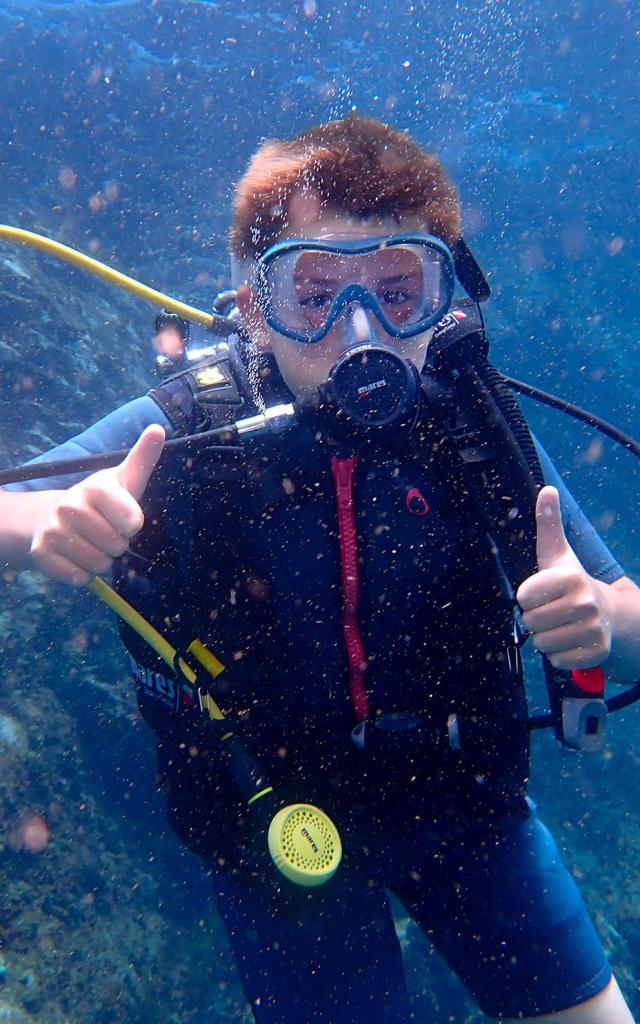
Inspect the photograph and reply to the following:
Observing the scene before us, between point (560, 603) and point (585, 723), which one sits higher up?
point (560, 603)

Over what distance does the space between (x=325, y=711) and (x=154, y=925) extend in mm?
5211

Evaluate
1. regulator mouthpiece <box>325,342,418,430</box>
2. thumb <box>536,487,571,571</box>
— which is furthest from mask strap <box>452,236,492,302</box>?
thumb <box>536,487,571,571</box>

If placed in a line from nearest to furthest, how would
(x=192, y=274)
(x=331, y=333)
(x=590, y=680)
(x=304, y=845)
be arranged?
1. (x=304, y=845)
2. (x=590, y=680)
3. (x=331, y=333)
4. (x=192, y=274)

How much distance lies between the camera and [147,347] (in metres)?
9.59

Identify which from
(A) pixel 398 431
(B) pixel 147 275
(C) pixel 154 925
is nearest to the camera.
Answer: (A) pixel 398 431

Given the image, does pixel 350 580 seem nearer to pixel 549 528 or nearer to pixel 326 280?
pixel 549 528

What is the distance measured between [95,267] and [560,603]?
9.16ft

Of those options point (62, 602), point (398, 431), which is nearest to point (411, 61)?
point (62, 602)

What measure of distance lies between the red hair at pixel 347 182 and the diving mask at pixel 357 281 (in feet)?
0.60

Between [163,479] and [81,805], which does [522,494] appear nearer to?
[163,479]

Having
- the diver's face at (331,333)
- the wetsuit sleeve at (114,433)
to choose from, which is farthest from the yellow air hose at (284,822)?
the diver's face at (331,333)

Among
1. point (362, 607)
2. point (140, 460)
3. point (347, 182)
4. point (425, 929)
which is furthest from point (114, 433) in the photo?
point (425, 929)

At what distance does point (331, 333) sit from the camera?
79.1 inches

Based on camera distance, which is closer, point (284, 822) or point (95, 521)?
point (95, 521)
